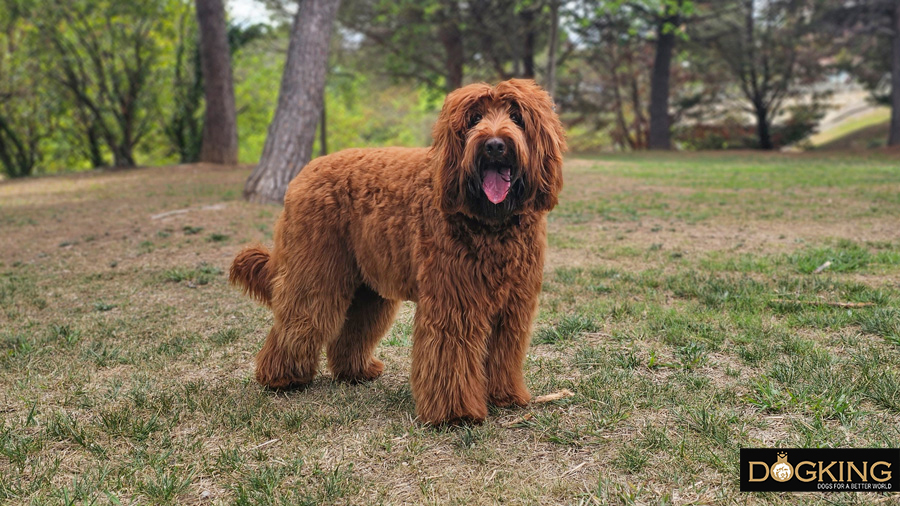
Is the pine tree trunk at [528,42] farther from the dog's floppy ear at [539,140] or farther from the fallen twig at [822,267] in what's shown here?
the dog's floppy ear at [539,140]

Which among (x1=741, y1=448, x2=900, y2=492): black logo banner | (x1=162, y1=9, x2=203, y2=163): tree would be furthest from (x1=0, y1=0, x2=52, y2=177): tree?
(x1=741, y1=448, x2=900, y2=492): black logo banner

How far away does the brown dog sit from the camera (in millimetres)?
3316

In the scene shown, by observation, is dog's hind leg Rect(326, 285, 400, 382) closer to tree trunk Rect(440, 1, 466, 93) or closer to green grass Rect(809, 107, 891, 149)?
tree trunk Rect(440, 1, 466, 93)

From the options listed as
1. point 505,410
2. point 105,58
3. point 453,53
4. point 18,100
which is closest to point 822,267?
point 505,410

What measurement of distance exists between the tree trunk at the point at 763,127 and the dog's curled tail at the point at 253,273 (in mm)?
30805

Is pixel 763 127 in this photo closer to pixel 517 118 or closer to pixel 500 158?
pixel 517 118

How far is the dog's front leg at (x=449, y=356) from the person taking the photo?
3436 millimetres

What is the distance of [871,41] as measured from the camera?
25391 millimetres

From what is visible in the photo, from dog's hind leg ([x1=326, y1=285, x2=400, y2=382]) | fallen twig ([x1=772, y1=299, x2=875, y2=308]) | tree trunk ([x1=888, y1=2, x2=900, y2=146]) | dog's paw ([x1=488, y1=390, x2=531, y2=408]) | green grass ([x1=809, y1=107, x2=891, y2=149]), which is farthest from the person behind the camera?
green grass ([x1=809, y1=107, x2=891, y2=149])

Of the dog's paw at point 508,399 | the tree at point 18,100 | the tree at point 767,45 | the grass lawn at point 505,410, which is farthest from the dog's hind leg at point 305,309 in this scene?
the tree at point 767,45

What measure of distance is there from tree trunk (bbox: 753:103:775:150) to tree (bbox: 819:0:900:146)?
3.67 metres

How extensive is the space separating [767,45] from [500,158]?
29.7 metres

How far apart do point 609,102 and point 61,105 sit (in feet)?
80.6

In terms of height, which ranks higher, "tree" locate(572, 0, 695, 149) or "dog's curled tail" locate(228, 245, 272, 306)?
"tree" locate(572, 0, 695, 149)
